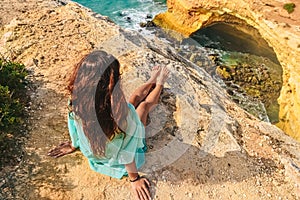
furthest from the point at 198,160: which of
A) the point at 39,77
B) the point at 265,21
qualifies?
the point at 265,21

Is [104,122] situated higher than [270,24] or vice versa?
[104,122]

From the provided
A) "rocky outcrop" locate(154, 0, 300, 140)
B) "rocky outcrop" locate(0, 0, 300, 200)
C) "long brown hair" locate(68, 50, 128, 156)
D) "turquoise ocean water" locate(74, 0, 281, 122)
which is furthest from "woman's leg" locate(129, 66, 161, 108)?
"turquoise ocean water" locate(74, 0, 281, 122)

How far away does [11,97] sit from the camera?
259 inches

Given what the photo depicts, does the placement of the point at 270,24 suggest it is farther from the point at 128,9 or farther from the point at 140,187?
the point at 140,187

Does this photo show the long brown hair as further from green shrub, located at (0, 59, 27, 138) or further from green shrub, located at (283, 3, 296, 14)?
green shrub, located at (283, 3, 296, 14)

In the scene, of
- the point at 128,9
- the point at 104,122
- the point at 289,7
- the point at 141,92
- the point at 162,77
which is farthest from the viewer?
the point at 128,9

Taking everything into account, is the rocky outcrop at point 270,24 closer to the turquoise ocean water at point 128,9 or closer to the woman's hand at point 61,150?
the turquoise ocean water at point 128,9

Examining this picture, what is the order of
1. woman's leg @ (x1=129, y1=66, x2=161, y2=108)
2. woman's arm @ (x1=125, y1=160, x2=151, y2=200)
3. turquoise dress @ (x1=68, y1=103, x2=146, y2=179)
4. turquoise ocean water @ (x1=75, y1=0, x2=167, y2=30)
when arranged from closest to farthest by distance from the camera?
turquoise dress @ (x1=68, y1=103, x2=146, y2=179)
woman's arm @ (x1=125, y1=160, x2=151, y2=200)
woman's leg @ (x1=129, y1=66, x2=161, y2=108)
turquoise ocean water @ (x1=75, y1=0, x2=167, y2=30)

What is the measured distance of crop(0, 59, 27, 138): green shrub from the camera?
5918 mm

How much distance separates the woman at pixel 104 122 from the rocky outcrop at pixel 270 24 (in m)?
12.0

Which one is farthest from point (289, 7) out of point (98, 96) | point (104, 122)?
point (98, 96)

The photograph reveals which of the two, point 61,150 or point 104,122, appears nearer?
point 104,122

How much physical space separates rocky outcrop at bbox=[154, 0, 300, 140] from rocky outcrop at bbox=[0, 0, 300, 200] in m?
8.21

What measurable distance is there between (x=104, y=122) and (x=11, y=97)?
2945mm
